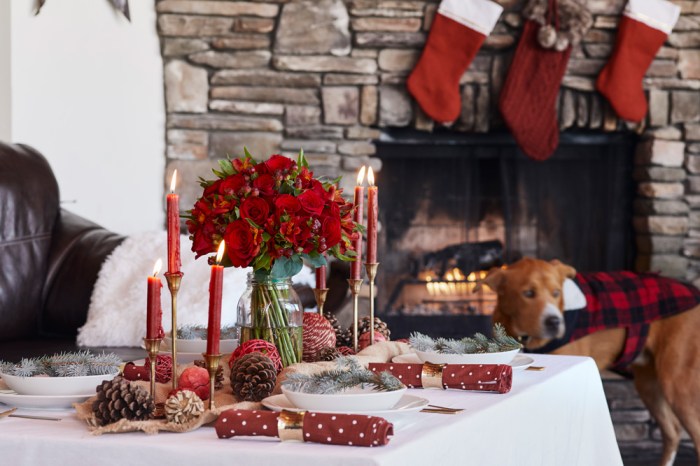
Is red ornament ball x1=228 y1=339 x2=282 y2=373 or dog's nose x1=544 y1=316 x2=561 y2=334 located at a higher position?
red ornament ball x1=228 y1=339 x2=282 y2=373

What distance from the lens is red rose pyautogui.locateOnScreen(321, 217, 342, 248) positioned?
1381 mm

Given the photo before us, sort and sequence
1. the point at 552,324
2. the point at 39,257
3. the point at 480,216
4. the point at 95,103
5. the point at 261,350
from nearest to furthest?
the point at 261,350, the point at 39,257, the point at 552,324, the point at 95,103, the point at 480,216

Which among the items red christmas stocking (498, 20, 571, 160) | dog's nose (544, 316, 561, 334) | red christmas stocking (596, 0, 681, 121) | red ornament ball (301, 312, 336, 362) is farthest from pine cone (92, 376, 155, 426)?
red christmas stocking (596, 0, 681, 121)

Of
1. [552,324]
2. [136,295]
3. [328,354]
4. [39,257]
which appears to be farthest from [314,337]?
[552,324]

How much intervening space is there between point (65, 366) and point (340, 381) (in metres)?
0.39

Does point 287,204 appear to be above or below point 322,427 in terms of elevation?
above

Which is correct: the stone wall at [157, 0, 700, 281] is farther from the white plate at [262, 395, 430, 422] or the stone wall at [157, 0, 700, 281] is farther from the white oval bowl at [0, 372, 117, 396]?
the white plate at [262, 395, 430, 422]

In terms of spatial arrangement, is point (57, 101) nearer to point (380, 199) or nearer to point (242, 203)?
point (380, 199)

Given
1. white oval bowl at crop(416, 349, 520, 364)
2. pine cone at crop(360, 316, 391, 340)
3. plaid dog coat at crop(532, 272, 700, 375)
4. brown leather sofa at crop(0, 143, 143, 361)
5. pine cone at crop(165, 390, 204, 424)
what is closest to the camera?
pine cone at crop(165, 390, 204, 424)

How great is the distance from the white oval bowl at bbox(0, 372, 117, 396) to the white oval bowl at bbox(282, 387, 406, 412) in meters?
0.30

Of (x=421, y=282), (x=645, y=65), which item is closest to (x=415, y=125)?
(x=421, y=282)

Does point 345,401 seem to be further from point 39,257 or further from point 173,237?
point 39,257

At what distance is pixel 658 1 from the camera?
3.66m

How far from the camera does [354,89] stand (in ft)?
12.0
